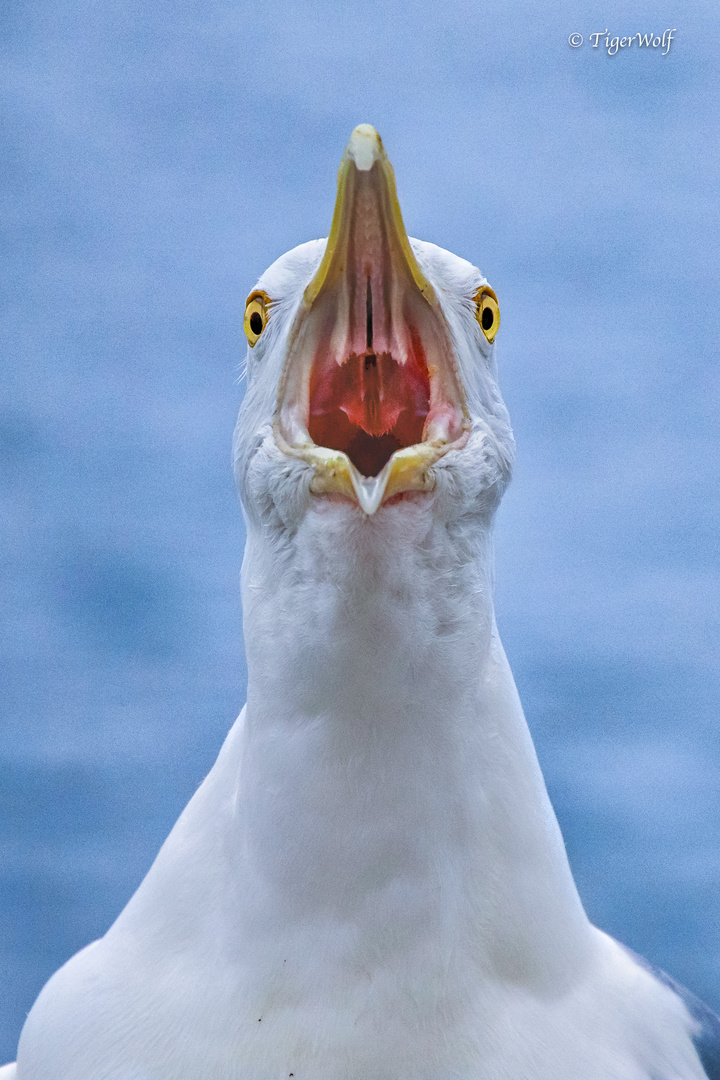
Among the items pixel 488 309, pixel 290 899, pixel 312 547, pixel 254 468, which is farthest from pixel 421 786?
pixel 488 309

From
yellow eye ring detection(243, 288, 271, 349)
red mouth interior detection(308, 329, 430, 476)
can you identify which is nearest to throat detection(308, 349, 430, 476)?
red mouth interior detection(308, 329, 430, 476)

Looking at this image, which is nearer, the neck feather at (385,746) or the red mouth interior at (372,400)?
the neck feather at (385,746)

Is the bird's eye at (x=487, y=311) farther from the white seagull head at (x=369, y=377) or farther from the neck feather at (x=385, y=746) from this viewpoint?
the neck feather at (x=385, y=746)

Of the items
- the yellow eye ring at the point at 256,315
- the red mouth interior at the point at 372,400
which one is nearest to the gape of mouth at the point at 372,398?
the red mouth interior at the point at 372,400

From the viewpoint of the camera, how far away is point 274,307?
69.9 inches

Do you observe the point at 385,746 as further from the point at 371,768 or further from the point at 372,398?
the point at 372,398

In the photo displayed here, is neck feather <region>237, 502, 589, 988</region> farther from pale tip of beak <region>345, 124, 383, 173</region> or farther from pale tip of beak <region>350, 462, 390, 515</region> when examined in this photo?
pale tip of beak <region>345, 124, 383, 173</region>

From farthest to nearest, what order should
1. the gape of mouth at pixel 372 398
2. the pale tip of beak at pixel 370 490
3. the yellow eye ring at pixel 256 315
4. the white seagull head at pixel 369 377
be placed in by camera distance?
1. the yellow eye ring at pixel 256 315
2. the gape of mouth at pixel 372 398
3. the white seagull head at pixel 369 377
4. the pale tip of beak at pixel 370 490

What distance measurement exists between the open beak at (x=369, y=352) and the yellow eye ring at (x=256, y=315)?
0.17 m

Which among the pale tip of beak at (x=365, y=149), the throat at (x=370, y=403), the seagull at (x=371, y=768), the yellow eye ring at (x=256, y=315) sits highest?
the pale tip of beak at (x=365, y=149)

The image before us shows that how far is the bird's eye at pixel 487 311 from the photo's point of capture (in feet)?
5.90

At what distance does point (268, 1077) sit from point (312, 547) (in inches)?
28.2

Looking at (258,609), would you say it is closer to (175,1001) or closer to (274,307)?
(274,307)

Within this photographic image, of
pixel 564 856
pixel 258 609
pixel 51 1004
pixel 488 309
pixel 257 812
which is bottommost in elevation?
pixel 51 1004
